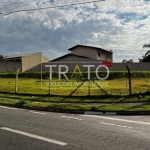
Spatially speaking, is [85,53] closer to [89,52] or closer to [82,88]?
[89,52]

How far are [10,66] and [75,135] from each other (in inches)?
1471

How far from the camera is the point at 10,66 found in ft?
137

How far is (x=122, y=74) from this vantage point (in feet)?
94.3

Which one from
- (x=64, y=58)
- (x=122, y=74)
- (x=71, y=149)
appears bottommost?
(x=71, y=149)

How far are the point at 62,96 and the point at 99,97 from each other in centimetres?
258

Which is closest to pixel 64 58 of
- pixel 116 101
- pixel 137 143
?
pixel 116 101

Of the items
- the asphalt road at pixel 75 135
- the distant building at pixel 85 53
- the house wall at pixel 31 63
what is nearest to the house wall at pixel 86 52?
the distant building at pixel 85 53

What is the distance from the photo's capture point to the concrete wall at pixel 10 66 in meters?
41.1

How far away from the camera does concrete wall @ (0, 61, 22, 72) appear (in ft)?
135

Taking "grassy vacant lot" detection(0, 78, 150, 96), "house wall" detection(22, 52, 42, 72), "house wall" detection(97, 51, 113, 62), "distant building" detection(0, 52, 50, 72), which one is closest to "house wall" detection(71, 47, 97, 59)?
"house wall" detection(97, 51, 113, 62)

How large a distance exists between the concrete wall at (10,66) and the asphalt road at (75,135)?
33628mm

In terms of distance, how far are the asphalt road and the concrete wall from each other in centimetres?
3363

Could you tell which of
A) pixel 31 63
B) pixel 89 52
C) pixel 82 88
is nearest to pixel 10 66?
pixel 31 63

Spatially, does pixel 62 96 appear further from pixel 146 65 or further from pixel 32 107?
pixel 146 65
